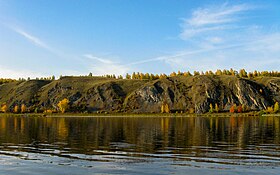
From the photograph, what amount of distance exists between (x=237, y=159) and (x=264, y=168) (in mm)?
5390

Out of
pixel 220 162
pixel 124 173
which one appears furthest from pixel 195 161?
pixel 124 173

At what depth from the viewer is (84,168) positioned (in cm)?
2906

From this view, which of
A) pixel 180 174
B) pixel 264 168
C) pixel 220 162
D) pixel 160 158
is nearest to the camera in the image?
pixel 180 174

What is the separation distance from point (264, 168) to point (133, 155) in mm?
14155

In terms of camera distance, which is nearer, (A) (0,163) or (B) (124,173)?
(B) (124,173)

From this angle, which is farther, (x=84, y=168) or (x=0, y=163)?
(x=0, y=163)

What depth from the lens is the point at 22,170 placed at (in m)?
28.3

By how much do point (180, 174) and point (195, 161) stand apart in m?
6.51

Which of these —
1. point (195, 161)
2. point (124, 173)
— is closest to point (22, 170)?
point (124, 173)

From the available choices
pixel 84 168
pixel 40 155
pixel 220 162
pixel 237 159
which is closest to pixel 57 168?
pixel 84 168

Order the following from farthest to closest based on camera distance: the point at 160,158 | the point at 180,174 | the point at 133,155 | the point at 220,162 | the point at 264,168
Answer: the point at 133,155 → the point at 160,158 → the point at 220,162 → the point at 264,168 → the point at 180,174

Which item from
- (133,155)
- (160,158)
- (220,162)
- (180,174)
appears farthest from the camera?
(133,155)

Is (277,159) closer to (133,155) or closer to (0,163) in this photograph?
(133,155)

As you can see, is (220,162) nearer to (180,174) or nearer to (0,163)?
(180,174)
